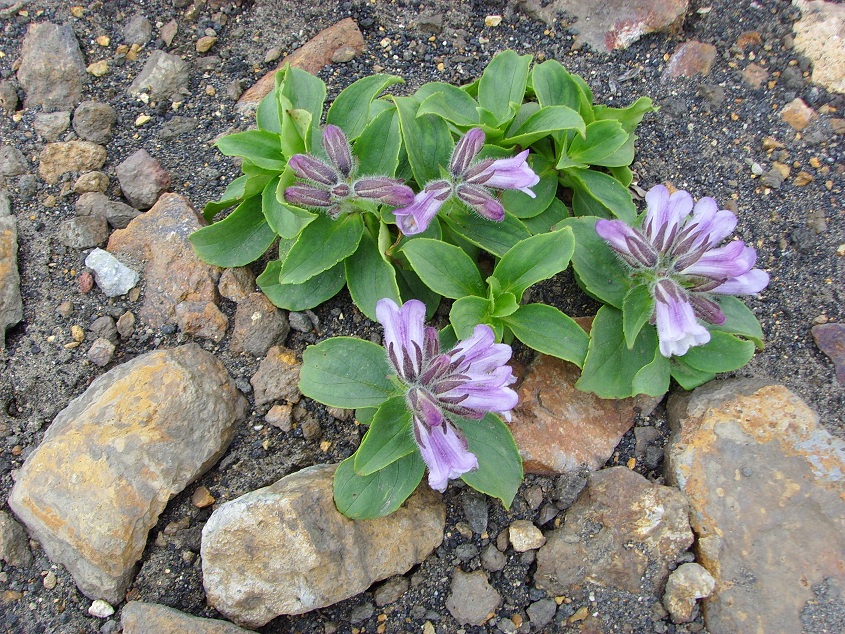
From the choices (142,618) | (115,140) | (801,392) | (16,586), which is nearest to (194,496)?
(142,618)

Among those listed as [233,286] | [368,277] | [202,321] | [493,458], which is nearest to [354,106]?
[368,277]

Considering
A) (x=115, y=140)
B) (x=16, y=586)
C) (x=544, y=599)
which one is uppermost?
(x=115, y=140)

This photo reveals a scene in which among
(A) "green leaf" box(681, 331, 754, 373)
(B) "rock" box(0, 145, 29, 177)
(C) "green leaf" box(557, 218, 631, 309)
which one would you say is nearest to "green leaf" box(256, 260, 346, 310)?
(C) "green leaf" box(557, 218, 631, 309)

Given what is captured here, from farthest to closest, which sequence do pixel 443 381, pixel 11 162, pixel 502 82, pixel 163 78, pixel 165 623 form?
pixel 163 78, pixel 11 162, pixel 502 82, pixel 165 623, pixel 443 381

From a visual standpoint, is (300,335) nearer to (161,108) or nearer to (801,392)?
(161,108)

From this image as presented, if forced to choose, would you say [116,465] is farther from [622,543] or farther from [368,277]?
[622,543]

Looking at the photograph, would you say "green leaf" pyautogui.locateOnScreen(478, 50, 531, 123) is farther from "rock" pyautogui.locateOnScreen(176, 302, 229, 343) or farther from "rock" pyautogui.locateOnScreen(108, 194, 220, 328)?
"rock" pyautogui.locateOnScreen(176, 302, 229, 343)

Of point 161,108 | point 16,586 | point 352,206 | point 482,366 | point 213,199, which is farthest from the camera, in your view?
point 161,108
